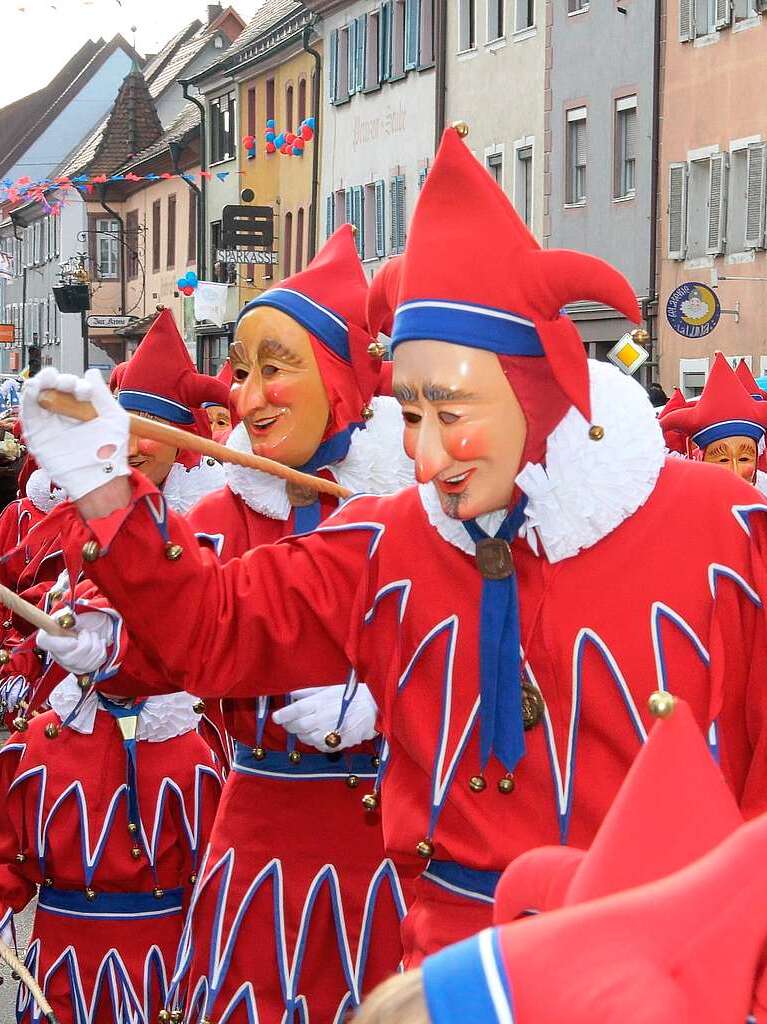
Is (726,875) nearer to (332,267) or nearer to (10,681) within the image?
(332,267)

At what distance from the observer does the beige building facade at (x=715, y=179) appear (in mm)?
24734

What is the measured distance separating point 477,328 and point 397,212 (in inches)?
1305

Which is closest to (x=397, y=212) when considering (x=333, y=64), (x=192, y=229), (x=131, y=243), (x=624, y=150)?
(x=333, y=64)

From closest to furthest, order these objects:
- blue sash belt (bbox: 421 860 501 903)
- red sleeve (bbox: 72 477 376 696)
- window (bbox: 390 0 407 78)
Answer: red sleeve (bbox: 72 477 376 696) < blue sash belt (bbox: 421 860 501 903) < window (bbox: 390 0 407 78)

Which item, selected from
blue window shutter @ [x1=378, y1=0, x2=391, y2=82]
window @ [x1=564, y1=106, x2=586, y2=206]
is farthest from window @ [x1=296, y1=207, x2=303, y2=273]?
window @ [x1=564, y1=106, x2=586, y2=206]

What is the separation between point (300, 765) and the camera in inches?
206

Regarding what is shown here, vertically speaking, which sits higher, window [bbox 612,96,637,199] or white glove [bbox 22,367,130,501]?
window [bbox 612,96,637,199]

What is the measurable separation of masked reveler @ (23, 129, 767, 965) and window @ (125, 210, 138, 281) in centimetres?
5453

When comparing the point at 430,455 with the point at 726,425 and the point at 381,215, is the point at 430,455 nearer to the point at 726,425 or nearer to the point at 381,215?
the point at 726,425

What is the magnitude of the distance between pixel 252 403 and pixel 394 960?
1.42 meters

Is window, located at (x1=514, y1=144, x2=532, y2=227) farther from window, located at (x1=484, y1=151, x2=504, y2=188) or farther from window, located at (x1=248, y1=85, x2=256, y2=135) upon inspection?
window, located at (x1=248, y1=85, x2=256, y2=135)

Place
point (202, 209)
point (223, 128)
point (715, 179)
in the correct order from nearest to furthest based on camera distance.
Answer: point (715, 179), point (223, 128), point (202, 209)

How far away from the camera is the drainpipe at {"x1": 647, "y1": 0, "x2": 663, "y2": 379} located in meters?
26.9

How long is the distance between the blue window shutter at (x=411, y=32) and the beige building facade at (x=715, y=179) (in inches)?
362
